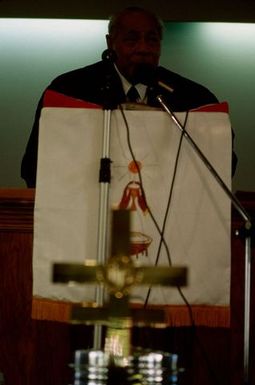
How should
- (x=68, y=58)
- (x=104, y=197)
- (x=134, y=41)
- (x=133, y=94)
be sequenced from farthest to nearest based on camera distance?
(x=68, y=58) < (x=134, y=41) < (x=133, y=94) < (x=104, y=197)

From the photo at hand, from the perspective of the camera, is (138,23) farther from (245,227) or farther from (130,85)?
(245,227)

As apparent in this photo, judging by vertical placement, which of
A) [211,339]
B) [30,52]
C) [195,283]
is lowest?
[211,339]

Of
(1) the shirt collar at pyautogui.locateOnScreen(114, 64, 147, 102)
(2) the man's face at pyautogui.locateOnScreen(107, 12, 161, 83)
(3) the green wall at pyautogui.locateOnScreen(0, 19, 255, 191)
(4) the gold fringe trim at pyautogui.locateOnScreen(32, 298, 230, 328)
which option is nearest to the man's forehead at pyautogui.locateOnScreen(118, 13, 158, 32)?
(2) the man's face at pyautogui.locateOnScreen(107, 12, 161, 83)

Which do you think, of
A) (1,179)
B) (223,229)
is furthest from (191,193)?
(1,179)

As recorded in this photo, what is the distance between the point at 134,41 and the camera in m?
3.31

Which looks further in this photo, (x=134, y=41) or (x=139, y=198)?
(x=134, y=41)

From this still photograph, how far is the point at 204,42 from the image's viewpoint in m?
4.87

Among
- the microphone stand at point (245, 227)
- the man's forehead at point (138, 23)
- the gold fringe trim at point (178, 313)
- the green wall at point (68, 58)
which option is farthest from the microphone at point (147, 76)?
the green wall at point (68, 58)

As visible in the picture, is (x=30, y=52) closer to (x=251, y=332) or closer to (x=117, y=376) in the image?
(x=251, y=332)

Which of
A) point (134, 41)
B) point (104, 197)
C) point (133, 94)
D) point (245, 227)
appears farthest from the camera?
point (134, 41)

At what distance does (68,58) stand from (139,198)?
2.62m

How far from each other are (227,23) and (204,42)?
0.16 meters

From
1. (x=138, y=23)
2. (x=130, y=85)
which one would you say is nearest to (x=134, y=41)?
(x=138, y=23)

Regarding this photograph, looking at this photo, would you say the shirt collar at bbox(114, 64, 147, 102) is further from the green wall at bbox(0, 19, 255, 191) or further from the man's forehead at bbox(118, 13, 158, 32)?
the green wall at bbox(0, 19, 255, 191)
